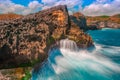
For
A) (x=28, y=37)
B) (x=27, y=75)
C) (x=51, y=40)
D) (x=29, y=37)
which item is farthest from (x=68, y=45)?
(x=27, y=75)

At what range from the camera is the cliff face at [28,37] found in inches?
1179

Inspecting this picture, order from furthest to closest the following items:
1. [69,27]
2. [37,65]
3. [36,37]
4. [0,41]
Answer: [69,27] → [36,37] → [37,65] → [0,41]

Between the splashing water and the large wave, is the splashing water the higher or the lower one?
the higher one

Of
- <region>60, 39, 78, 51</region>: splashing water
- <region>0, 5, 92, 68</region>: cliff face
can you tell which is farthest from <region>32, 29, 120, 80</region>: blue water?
<region>0, 5, 92, 68</region>: cliff face

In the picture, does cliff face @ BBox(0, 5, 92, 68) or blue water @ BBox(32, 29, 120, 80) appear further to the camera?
cliff face @ BBox(0, 5, 92, 68)

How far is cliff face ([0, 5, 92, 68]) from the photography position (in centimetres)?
2994

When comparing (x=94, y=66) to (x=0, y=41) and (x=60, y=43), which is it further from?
(x=0, y=41)

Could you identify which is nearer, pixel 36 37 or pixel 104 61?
pixel 36 37

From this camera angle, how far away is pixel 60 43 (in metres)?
41.4

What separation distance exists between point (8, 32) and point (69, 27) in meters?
18.9

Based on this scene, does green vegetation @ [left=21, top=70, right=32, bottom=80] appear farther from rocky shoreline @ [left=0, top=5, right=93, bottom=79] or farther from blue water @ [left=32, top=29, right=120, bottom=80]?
rocky shoreline @ [left=0, top=5, right=93, bottom=79]

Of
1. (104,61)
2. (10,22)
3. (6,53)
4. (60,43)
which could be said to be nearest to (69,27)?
(60,43)

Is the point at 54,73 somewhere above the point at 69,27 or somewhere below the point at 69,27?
below

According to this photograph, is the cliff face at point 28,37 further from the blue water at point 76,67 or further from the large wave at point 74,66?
the blue water at point 76,67
